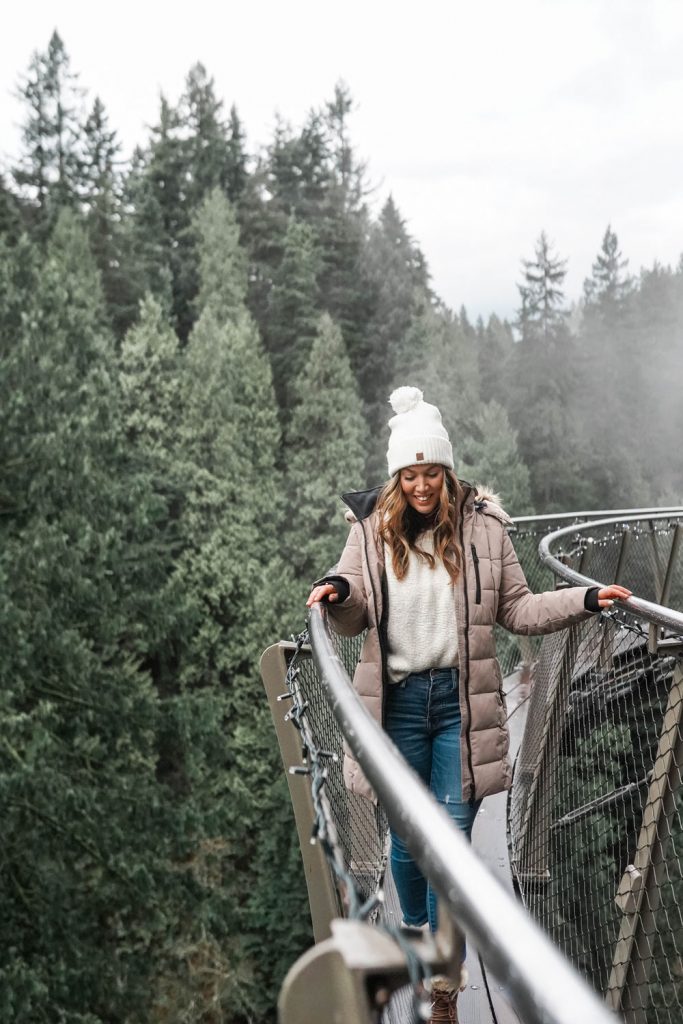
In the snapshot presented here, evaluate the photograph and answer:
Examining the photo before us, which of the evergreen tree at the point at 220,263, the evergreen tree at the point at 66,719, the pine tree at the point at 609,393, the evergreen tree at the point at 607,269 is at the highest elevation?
the evergreen tree at the point at 607,269

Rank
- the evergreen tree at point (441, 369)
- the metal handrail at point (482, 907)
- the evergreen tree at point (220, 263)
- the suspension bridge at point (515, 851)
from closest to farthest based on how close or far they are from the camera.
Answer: the metal handrail at point (482, 907), the suspension bridge at point (515, 851), the evergreen tree at point (220, 263), the evergreen tree at point (441, 369)

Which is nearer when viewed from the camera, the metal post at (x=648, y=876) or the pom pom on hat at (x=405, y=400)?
the metal post at (x=648, y=876)

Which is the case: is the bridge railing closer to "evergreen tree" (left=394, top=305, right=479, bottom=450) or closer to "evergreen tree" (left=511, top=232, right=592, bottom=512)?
"evergreen tree" (left=394, top=305, right=479, bottom=450)

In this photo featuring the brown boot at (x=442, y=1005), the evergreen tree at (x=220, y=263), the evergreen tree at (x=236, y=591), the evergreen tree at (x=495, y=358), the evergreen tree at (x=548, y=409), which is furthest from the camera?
the evergreen tree at (x=495, y=358)

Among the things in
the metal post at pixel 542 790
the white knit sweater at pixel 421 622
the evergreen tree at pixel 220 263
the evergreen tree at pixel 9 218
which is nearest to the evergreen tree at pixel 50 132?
the evergreen tree at pixel 220 263

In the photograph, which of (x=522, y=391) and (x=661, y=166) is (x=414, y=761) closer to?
(x=522, y=391)

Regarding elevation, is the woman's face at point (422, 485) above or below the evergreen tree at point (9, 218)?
below

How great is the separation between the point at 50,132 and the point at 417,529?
45639 millimetres

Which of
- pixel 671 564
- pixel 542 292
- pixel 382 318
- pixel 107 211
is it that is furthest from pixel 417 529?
pixel 542 292

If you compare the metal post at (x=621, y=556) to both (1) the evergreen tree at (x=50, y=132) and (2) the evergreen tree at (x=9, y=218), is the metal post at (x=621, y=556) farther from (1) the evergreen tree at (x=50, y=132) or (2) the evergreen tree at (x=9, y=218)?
(1) the evergreen tree at (x=50, y=132)

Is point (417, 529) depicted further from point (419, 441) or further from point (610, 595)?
point (610, 595)

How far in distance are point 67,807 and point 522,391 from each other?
1468 inches

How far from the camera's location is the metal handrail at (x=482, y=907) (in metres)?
0.78

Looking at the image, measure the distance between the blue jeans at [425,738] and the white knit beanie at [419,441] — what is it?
56 cm
